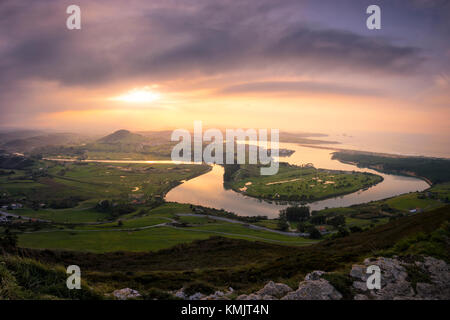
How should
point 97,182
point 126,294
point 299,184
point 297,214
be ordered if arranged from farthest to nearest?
point 97,182
point 299,184
point 297,214
point 126,294

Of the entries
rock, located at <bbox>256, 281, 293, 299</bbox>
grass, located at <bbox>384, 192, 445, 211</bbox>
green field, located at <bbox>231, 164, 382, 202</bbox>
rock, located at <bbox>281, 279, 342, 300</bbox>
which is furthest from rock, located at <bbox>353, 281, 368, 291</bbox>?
green field, located at <bbox>231, 164, 382, 202</bbox>

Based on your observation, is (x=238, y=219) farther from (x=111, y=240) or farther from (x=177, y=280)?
(x=177, y=280)

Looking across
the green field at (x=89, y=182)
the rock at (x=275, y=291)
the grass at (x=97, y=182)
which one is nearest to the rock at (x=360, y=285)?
the rock at (x=275, y=291)

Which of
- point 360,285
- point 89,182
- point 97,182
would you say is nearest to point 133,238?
point 360,285

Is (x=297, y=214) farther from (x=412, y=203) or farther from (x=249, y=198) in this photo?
(x=412, y=203)

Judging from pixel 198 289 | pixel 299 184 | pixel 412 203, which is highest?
pixel 198 289

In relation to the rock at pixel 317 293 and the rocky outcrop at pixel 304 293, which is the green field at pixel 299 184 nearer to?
the rocky outcrop at pixel 304 293

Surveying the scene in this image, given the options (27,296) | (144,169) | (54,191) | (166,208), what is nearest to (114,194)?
(54,191)
